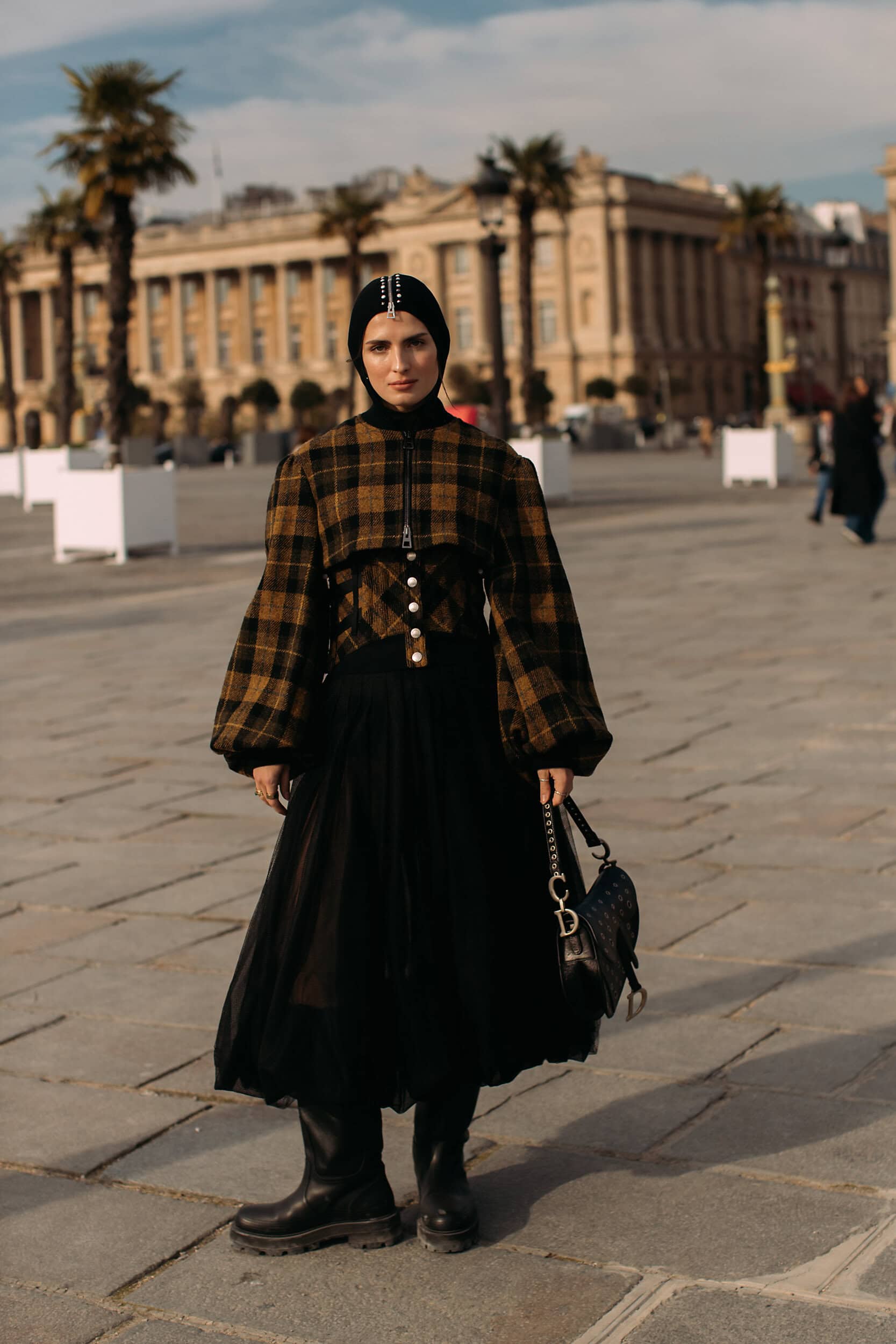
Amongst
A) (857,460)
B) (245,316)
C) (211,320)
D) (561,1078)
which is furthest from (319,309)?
(561,1078)

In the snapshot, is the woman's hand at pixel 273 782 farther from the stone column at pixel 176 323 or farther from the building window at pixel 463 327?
the stone column at pixel 176 323

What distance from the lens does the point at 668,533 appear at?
20.0 meters

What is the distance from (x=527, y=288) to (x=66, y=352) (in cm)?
1244

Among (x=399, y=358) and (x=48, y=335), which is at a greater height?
(x=48, y=335)

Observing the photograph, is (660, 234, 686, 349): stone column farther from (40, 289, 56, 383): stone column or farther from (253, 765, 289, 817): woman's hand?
(253, 765, 289, 817): woman's hand

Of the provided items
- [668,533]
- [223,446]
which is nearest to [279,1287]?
[668,533]

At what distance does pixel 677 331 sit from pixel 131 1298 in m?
106

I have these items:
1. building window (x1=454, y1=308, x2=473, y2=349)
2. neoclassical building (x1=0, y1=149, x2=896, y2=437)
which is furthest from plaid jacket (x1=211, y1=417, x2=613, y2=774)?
building window (x1=454, y1=308, x2=473, y2=349)

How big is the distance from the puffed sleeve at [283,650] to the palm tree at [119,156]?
2317 centimetres

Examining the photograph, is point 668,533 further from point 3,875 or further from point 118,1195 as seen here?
point 118,1195

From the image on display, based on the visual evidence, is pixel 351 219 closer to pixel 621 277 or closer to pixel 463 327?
pixel 463 327

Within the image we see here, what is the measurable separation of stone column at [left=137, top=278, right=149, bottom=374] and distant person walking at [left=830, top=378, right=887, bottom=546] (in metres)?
104

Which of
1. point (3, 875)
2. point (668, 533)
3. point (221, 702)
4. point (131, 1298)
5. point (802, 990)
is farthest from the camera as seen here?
point (668, 533)

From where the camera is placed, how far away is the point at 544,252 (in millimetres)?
101312
